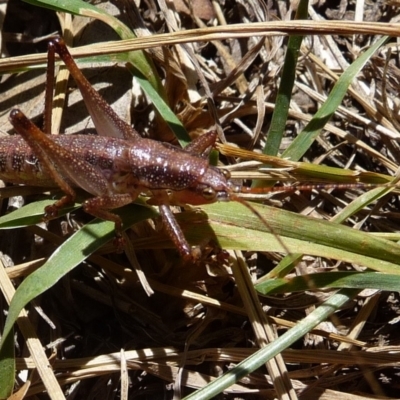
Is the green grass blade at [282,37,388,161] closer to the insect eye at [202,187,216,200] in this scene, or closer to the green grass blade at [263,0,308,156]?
the green grass blade at [263,0,308,156]

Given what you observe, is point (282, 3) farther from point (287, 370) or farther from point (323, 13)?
point (287, 370)

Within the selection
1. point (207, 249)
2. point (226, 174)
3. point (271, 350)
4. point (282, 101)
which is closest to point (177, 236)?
point (207, 249)

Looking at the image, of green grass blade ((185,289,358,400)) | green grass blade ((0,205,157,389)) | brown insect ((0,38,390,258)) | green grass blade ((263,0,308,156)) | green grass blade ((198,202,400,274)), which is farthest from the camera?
green grass blade ((263,0,308,156))

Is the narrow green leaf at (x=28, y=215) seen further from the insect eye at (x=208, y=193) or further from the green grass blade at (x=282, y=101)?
the green grass blade at (x=282, y=101)

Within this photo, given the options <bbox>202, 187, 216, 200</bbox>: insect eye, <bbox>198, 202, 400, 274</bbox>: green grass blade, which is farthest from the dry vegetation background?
<bbox>202, 187, 216, 200</bbox>: insect eye

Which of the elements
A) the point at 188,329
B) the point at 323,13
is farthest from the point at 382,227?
the point at 323,13

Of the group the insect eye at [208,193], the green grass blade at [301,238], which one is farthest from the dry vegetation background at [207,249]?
the insect eye at [208,193]
